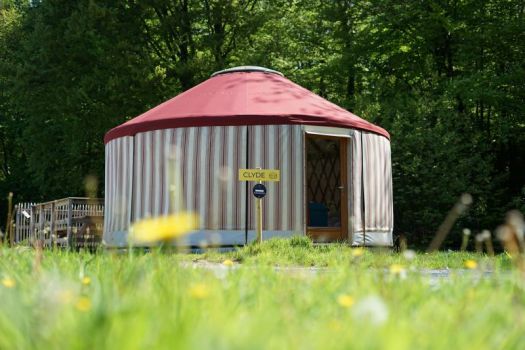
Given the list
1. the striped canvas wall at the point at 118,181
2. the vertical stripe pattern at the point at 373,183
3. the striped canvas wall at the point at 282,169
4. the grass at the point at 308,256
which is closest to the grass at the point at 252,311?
the grass at the point at 308,256

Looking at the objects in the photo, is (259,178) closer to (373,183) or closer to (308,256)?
(308,256)

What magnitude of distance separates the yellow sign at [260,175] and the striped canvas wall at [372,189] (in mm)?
1234

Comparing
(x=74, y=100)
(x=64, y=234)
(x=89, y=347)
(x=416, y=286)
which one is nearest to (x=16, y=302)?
(x=89, y=347)

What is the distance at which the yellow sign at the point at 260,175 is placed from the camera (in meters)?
6.95

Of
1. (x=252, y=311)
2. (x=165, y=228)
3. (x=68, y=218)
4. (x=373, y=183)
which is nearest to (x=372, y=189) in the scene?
(x=373, y=183)

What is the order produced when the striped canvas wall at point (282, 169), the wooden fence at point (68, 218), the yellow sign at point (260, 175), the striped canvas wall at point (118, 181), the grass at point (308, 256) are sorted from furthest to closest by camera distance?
the wooden fence at point (68, 218), the striped canvas wall at point (118, 181), the striped canvas wall at point (282, 169), the yellow sign at point (260, 175), the grass at point (308, 256)

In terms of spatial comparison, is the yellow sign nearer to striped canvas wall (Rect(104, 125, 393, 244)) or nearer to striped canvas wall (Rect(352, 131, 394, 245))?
striped canvas wall (Rect(104, 125, 393, 244))

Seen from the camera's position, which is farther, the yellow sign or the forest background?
the forest background

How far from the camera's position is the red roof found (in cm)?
769

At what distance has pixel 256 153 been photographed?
7672 millimetres

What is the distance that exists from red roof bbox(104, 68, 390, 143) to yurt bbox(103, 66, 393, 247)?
12 mm

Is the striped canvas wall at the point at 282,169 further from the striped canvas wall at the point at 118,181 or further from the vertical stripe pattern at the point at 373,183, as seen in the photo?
the striped canvas wall at the point at 118,181

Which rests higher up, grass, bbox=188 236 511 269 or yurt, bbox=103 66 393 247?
yurt, bbox=103 66 393 247

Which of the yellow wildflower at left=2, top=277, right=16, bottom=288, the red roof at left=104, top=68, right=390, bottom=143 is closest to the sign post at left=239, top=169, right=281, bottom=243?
the red roof at left=104, top=68, right=390, bottom=143
